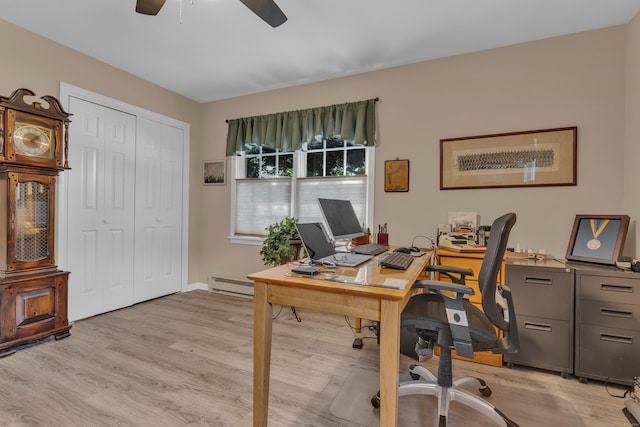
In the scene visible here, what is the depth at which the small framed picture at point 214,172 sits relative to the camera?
13.3 feet

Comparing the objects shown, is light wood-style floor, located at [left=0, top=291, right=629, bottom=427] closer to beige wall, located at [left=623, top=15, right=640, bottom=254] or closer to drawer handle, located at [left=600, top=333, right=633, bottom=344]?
drawer handle, located at [left=600, top=333, right=633, bottom=344]

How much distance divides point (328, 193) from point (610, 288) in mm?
2454

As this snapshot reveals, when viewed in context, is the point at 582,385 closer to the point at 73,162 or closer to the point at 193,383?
the point at 193,383

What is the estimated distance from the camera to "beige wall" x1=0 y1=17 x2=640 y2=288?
234cm

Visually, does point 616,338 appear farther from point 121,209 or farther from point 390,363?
point 121,209

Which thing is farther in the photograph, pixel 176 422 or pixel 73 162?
pixel 73 162

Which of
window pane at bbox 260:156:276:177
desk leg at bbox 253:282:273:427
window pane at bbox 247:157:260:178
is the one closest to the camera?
desk leg at bbox 253:282:273:427

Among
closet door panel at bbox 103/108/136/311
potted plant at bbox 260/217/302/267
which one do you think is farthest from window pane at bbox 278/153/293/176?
closet door panel at bbox 103/108/136/311

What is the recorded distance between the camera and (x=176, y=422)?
1571 mm

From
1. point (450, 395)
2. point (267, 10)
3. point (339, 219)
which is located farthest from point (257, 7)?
point (450, 395)

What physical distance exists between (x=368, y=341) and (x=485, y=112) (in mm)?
2314

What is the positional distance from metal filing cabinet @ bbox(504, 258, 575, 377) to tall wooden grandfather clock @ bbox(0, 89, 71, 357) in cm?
368

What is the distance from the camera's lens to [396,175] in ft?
10.1

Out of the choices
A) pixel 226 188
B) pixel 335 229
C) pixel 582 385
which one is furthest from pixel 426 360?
pixel 226 188
